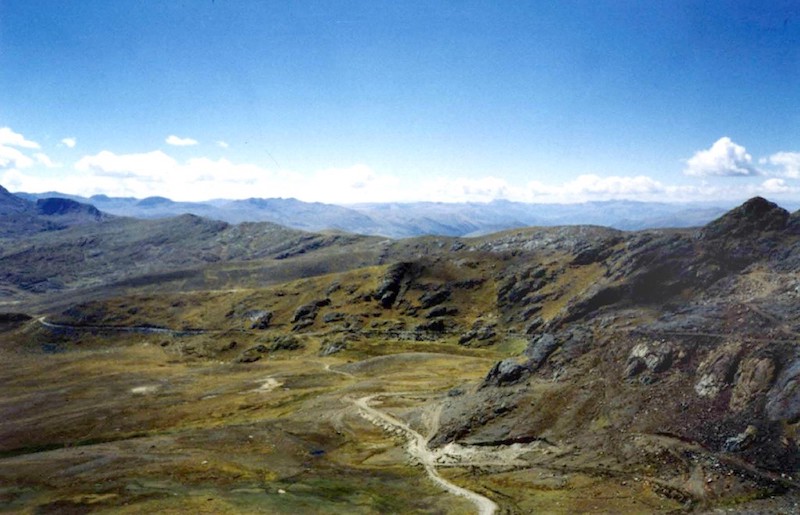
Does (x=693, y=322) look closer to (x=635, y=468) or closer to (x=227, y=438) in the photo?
(x=635, y=468)

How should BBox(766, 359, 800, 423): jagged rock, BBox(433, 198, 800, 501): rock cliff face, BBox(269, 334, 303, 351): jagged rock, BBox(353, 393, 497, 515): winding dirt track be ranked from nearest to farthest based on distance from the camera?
BBox(766, 359, 800, 423): jagged rock → BBox(433, 198, 800, 501): rock cliff face → BBox(353, 393, 497, 515): winding dirt track → BBox(269, 334, 303, 351): jagged rock

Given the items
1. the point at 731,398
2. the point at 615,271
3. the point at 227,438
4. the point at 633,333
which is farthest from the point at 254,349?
→ the point at 731,398

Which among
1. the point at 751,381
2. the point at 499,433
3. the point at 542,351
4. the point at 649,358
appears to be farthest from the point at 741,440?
the point at 542,351

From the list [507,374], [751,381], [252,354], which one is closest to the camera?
[751,381]

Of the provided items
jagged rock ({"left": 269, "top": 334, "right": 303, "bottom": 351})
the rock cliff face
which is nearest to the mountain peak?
the rock cliff face

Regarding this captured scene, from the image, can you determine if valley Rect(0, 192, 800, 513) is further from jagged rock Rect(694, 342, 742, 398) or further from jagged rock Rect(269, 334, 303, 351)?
jagged rock Rect(269, 334, 303, 351)

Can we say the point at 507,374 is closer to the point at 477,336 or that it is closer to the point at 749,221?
the point at 477,336

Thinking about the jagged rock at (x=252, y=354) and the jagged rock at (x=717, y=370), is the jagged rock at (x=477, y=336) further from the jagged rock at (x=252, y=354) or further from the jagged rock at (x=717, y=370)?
the jagged rock at (x=717, y=370)
